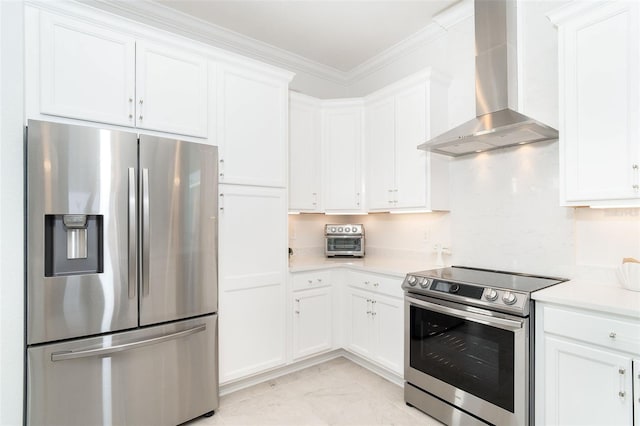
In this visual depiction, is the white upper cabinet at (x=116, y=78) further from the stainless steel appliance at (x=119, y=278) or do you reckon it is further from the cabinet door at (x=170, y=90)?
the stainless steel appliance at (x=119, y=278)

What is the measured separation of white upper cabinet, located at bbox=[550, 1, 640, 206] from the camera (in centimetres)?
167

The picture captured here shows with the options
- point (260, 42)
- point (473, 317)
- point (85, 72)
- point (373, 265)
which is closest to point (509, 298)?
point (473, 317)

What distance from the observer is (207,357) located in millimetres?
2242

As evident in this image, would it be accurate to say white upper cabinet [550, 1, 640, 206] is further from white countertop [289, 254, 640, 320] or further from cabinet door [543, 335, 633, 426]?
cabinet door [543, 335, 633, 426]

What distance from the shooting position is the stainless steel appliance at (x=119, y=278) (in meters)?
1.71

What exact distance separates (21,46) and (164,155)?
0.88m

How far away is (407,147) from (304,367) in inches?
88.5

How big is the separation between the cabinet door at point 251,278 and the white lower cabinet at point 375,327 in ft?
2.22

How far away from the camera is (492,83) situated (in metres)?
2.42

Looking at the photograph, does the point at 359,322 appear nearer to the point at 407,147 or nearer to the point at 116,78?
the point at 407,147

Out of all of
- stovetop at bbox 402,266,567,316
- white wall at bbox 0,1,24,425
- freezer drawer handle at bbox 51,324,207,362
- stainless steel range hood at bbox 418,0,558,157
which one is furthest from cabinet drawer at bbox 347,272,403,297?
white wall at bbox 0,1,24,425

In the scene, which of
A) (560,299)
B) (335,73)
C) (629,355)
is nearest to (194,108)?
(335,73)

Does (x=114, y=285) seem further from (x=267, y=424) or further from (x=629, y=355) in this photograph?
(x=629, y=355)

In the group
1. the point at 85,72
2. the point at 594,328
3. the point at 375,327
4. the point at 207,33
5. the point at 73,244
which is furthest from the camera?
the point at 207,33
